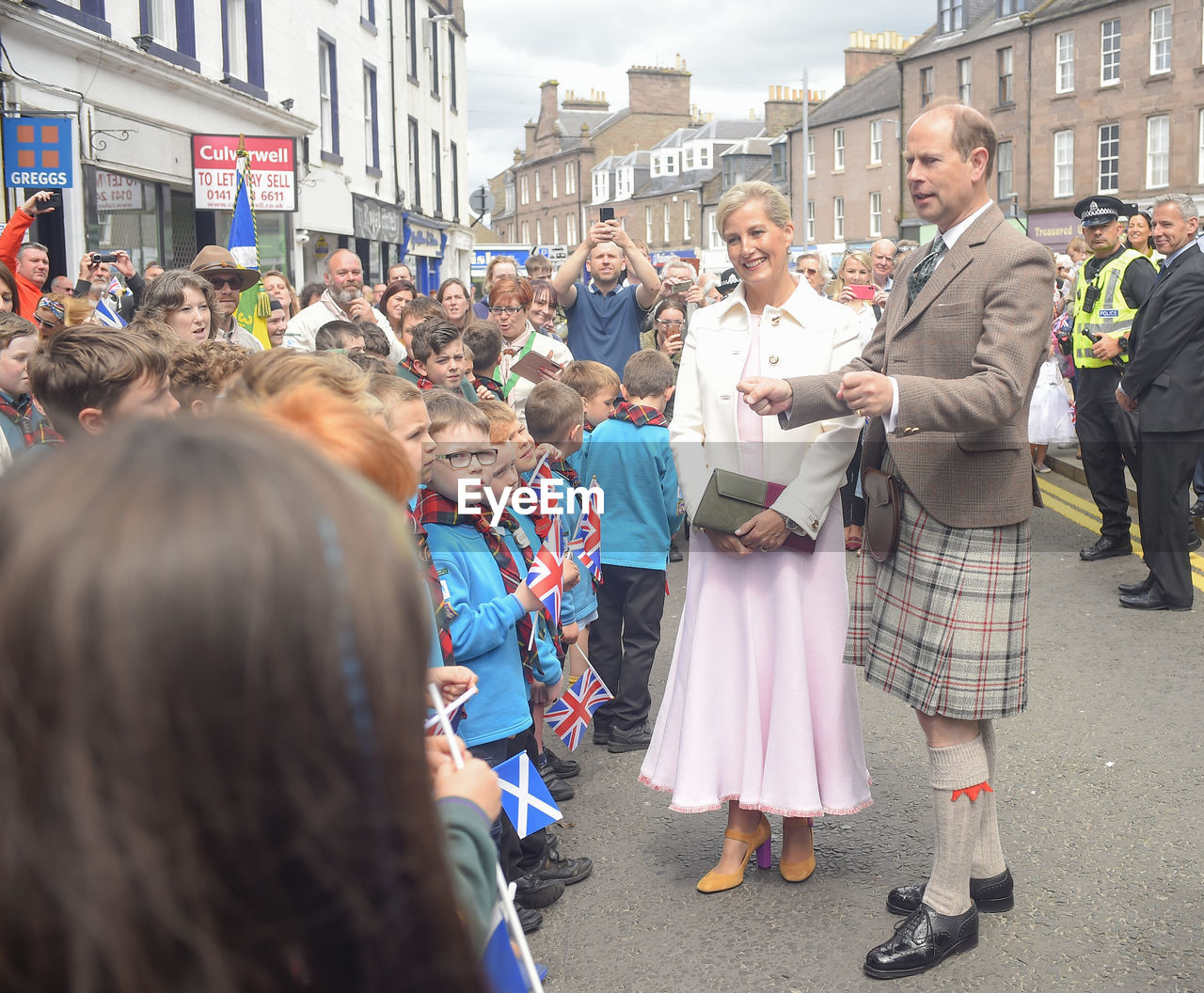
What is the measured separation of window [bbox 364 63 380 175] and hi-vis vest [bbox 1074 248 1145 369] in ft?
65.7

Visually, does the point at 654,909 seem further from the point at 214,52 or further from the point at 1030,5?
the point at 1030,5

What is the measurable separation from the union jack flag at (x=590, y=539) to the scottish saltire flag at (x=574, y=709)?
1.57 ft

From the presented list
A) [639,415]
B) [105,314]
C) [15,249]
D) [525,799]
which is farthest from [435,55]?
[525,799]

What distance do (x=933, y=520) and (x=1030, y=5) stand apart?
45.4 meters

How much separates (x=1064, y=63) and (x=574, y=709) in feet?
140

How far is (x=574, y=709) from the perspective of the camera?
468cm

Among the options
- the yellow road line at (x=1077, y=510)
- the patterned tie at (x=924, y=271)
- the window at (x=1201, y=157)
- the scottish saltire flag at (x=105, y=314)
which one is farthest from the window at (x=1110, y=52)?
the patterned tie at (x=924, y=271)

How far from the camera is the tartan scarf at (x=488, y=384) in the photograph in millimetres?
6929

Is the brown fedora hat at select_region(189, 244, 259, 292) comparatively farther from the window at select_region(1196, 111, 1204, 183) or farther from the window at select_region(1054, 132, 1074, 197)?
the window at select_region(1054, 132, 1074, 197)

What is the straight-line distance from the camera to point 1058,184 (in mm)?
41938

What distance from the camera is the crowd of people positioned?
32.6 inches

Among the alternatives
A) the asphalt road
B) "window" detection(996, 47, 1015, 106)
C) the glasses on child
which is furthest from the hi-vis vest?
"window" detection(996, 47, 1015, 106)

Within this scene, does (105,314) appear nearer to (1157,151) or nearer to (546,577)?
(546,577)

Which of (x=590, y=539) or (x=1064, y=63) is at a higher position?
(x=1064, y=63)
